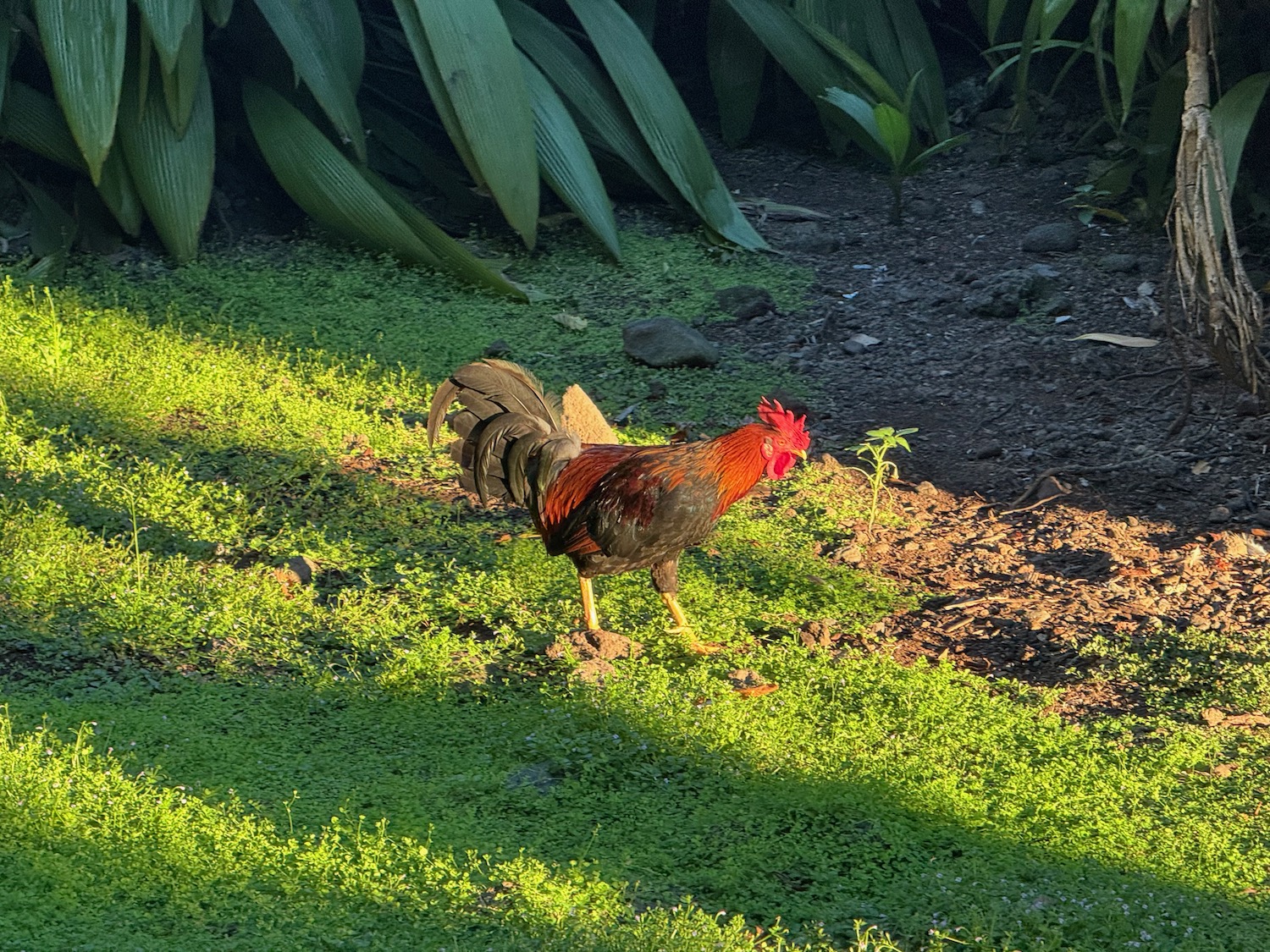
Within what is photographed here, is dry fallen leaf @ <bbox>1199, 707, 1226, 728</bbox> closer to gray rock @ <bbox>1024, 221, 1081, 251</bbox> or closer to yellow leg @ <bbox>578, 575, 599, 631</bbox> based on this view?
yellow leg @ <bbox>578, 575, 599, 631</bbox>

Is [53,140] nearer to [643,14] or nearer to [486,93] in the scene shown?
[486,93]

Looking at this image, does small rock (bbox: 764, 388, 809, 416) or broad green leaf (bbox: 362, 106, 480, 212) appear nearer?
small rock (bbox: 764, 388, 809, 416)

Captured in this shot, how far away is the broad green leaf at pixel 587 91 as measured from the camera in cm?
729

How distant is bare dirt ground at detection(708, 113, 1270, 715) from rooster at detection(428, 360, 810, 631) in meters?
0.58

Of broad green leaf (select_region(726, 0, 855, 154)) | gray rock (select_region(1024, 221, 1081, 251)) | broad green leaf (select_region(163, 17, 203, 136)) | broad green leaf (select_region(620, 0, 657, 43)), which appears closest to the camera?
broad green leaf (select_region(163, 17, 203, 136))

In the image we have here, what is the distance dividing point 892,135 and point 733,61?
1334mm

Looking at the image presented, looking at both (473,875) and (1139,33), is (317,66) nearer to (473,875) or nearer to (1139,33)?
(1139,33)

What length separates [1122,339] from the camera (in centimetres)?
604

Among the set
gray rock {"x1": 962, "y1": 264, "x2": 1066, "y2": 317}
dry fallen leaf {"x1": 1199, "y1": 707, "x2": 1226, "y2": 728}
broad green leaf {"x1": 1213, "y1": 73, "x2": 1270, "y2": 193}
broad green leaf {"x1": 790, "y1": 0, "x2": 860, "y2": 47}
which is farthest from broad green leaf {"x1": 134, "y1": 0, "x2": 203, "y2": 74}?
dry fallen leaf {"x1": 1199, "y1": 707, "x2": 1226, "y2": 728}

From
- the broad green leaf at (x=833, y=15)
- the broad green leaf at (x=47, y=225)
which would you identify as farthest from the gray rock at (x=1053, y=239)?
the broad green leaf at (x=47, y=225)

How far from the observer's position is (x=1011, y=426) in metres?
5.55

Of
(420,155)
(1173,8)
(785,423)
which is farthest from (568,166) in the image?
(785,423)

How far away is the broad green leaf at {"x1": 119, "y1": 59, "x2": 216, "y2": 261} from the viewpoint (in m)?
6.47

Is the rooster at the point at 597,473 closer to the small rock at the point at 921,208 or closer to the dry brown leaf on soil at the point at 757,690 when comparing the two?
the dry brown leaf on soil at the point at 757,690
